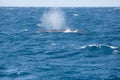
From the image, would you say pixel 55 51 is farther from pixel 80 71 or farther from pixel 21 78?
pixel 21 78

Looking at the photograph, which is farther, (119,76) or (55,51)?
(55,51)

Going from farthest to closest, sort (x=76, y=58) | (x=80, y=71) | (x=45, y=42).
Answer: (x=45, y=42)
(x=76, y=58)
(x=80, y=71)

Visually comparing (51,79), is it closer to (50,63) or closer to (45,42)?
(50,63)

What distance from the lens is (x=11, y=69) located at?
3616 cm

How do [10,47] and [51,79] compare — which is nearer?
[51,79]

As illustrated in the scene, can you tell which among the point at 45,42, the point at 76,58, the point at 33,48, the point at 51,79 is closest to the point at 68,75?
the point at 51,79

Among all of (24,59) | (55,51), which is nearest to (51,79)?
(24,59)

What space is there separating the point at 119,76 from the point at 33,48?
73.2 ft

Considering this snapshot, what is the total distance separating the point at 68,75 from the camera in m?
33.4

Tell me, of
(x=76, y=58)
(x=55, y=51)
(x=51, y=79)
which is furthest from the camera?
(x=55, y=51)

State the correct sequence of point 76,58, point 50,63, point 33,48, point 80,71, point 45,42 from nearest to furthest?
point 80,71 → point 50,63 → point 76,58 → point 33,48 → point 45,42

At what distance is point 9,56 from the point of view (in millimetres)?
43719

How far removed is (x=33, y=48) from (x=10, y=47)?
13.5ft

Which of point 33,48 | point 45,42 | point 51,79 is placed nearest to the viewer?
point 51,79
